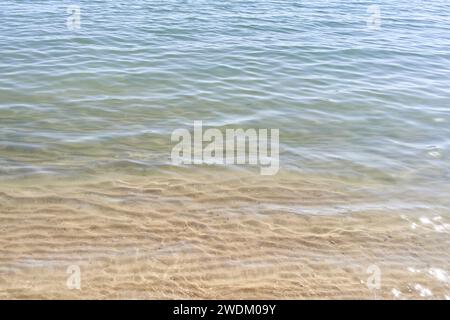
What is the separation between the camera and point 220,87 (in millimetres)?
9883

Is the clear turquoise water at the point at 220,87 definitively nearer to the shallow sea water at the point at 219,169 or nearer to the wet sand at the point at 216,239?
the shallow sea water at the point at 219,169

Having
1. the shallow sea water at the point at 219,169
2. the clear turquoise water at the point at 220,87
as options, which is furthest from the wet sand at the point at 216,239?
the clear turquoise water at the point at 220,87

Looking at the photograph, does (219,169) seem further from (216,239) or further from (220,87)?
(220,87)

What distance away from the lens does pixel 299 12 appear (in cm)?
1673

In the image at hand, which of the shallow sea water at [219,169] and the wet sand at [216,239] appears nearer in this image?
the wet sand at [216,239]

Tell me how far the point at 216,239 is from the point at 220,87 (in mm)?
5160

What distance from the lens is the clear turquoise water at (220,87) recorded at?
7.12m

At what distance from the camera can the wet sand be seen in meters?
4.56

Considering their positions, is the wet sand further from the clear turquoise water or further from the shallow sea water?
the clear turquoise water

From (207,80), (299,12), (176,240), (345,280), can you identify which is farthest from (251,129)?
(299,12)

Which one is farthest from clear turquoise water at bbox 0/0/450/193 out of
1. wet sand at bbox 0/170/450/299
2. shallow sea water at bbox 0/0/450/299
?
wet sand at bbox 0/170/450/299

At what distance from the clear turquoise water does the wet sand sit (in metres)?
0.64

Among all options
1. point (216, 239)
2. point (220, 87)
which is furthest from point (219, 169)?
point (220, 87)

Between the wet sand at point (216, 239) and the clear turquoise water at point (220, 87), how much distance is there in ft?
2.08
